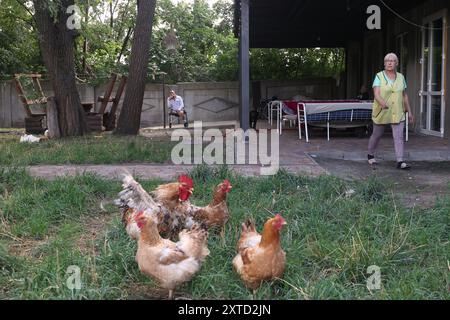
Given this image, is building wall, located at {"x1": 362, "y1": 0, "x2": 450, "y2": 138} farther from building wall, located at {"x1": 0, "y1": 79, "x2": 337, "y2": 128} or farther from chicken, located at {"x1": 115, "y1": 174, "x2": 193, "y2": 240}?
chicken, located at {"x1": 115, "y1": 174, "x2": 193, "y2": 240}

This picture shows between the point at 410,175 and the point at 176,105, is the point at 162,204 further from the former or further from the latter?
the point at 176,105

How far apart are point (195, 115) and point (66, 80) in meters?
10.5

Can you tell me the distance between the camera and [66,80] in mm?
12320

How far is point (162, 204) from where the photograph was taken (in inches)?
163

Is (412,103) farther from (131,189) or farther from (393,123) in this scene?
(131,189)

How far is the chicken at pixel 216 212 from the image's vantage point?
170 inches

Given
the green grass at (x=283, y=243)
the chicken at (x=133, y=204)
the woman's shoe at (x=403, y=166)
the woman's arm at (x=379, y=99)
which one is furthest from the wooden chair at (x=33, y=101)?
the chicken at (x=133, y=204)

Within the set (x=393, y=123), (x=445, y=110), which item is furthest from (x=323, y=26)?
(x=393, y=123)

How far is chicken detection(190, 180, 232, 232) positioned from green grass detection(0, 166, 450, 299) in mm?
126

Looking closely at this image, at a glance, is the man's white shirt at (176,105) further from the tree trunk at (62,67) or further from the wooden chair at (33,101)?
the tree trunk at (62,67)

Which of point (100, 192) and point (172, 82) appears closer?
point (100, 192)

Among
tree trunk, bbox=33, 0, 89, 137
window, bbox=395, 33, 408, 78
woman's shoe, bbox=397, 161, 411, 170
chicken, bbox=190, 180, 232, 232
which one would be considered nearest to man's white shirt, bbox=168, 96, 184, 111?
tree trunk, bbox=33, 0, 89, 137

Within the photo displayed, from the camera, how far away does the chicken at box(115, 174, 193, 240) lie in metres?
4.02

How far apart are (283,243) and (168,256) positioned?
43.4 inches
